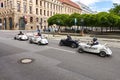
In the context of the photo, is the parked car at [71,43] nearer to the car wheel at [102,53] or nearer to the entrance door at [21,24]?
the car wheel at [102,53]

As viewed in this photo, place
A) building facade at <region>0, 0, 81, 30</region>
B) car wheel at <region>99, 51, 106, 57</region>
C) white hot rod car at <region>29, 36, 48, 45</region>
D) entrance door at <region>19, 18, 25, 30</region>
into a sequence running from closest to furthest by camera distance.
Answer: car wheel at <region>99, 51, 106, 57</region>, white hot rod car at <region>29, 36, 48, 45</region>, building facade at <region>0, 0, 81, 30</region>, entrance door at <region>19, 18, 25, 30</region>

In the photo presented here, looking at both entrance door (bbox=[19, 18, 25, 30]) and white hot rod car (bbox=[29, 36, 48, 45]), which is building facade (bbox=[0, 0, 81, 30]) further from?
white hot rod car (bbox=[29, 36, 48, 45])

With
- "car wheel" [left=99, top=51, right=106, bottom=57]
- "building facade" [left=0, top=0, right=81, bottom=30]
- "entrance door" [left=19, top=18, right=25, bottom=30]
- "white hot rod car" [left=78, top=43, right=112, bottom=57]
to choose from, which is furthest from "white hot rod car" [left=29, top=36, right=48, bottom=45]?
"entrance door" [left=19, top=18, right=25, bottom=30]

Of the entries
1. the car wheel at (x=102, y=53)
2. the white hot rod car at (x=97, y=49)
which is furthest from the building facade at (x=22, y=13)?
the car wheel at (x=102, y=53)

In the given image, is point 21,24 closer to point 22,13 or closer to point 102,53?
point 22,13

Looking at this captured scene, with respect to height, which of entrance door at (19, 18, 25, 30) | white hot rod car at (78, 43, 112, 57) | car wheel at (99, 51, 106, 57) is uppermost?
entrance door at (19, 18, 25, 30)

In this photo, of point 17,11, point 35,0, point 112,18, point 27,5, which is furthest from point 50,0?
point 112,18

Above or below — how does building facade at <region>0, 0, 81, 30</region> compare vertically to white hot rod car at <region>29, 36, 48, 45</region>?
above

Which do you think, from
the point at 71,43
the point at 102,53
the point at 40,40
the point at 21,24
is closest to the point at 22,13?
the point at 21,24

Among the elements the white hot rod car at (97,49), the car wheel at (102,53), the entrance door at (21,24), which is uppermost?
the entrance door at (21,24)

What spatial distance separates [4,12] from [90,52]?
53.7 m

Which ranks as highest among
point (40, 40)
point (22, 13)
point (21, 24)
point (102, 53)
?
point (22, 13)

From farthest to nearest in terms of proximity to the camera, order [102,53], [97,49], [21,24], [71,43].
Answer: [21,24] → [71,43] → [97,49] → [102,53]

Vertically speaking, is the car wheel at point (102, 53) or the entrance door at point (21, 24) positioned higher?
the entrance door at point (21, 24)
